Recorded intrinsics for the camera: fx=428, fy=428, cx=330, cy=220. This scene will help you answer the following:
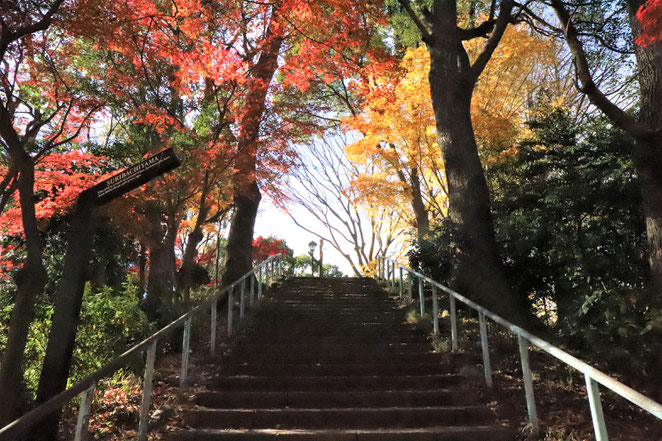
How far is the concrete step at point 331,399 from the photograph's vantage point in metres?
4.54

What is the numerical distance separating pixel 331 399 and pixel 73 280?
277 cm

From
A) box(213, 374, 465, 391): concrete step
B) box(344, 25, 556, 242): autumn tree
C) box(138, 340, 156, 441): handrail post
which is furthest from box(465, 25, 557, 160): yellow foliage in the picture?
box(138, 340, 156, 441): handrail post

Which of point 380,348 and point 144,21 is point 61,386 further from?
point 144,21

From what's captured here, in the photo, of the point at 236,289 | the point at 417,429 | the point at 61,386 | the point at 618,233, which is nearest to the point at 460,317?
the point at 618,233

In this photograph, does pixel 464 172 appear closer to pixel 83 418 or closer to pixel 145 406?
pixel 145 406

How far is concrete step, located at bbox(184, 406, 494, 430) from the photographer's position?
4109 millimetres

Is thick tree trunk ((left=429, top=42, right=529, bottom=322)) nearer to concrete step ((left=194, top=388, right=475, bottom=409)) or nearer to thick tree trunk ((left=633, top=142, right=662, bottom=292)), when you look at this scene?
thick tree trunk ((left=633, top=142, right=662, bottom=292))

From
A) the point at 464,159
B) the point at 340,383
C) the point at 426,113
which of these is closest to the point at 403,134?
the point at 426,113

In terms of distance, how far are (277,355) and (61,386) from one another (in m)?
2.95

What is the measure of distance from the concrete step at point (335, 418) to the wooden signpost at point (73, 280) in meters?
1.32

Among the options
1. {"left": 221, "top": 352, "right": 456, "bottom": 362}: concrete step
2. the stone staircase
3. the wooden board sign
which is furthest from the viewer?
{"left": 221, "top": 352, "right": 456, "bottom": 362}: concrete step

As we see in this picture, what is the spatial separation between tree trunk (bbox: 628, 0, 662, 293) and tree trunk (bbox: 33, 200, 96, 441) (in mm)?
5804

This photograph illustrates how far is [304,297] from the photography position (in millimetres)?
9961

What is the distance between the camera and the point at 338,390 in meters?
4.96
